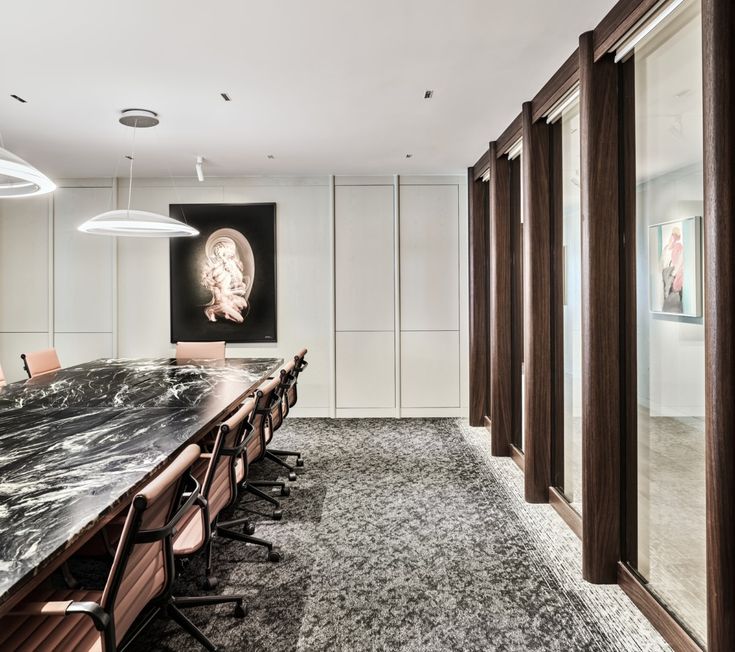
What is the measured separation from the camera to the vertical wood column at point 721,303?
1562 mm

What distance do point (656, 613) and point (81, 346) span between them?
19.7ft

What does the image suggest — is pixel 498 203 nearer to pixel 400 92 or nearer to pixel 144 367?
pixel 400 92

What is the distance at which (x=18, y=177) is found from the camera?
95.6 inches

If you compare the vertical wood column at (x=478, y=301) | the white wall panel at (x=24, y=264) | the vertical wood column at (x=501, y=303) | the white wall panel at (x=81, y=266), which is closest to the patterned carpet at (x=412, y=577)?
the vertical wood column at (x=501, y=303)

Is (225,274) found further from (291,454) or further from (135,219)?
(291,454)

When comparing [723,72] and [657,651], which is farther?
[657,651]

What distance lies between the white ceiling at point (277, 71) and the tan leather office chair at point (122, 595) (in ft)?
7.09

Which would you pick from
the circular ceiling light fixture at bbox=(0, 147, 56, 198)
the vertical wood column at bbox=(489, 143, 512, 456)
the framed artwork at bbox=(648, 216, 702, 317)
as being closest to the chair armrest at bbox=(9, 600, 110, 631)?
the circular ceiling light fixture at bbox=(0, 147, 56, 198)

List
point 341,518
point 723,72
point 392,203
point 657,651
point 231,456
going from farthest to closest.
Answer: point 392,203, point 341,518, point 231,456, point 657,651, point 723,72

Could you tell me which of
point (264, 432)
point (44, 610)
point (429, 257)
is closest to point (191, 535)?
point (44, 610)

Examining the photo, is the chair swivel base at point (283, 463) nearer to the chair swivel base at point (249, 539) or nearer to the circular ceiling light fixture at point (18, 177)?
the chair swivel base at point (249, 539)

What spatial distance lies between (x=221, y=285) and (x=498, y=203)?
321cm

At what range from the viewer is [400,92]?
137 inches

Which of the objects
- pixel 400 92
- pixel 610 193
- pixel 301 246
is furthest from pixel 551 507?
pixel 301 246
